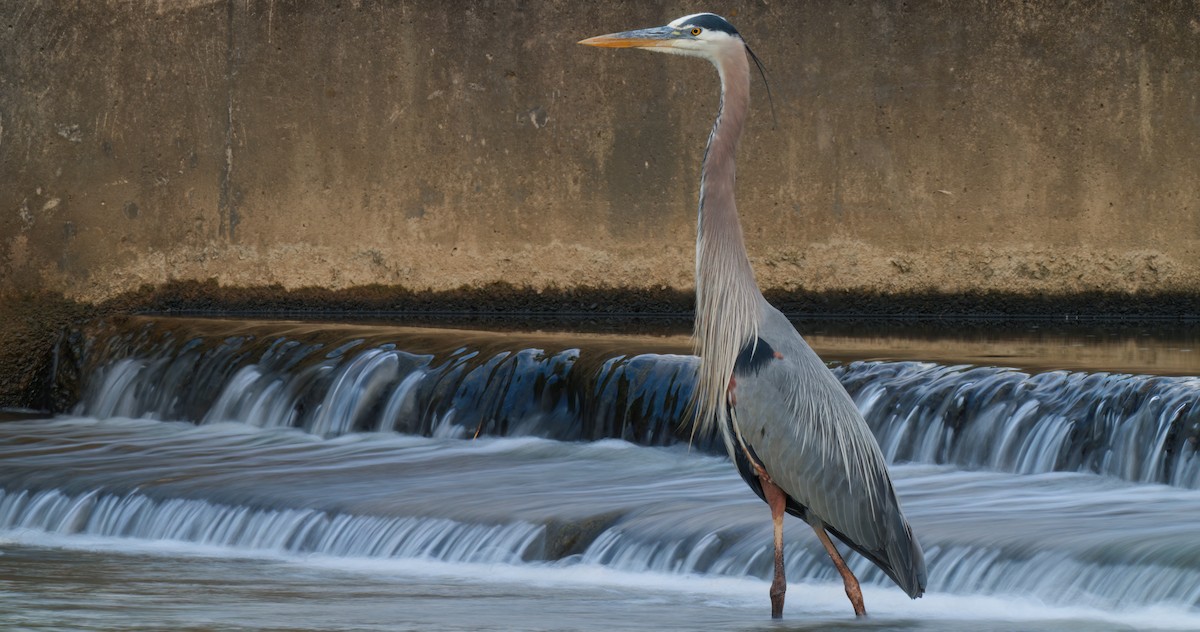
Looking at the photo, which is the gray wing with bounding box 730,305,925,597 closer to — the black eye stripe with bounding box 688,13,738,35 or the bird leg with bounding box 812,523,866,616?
the bird leg with bounding box 812,523,866,616

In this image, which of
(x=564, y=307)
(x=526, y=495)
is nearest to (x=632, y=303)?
(x=564, y=307)

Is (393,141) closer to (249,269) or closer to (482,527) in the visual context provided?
(249,269)

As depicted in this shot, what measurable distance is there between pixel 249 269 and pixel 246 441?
2.95m

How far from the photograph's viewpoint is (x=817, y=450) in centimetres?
399

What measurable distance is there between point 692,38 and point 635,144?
19.6ft

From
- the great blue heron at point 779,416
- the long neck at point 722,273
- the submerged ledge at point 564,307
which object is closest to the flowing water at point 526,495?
the great blue heron at point 779,416

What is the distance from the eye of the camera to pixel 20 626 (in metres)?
4.11

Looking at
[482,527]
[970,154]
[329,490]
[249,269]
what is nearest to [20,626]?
[482,527]

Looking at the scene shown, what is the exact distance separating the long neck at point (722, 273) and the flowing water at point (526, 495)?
24.9 inches

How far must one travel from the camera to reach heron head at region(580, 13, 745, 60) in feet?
14.0

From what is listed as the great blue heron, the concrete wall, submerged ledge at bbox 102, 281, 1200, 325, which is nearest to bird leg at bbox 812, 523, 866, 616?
the great blue heron

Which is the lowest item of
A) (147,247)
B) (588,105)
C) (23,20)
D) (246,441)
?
(246,441)

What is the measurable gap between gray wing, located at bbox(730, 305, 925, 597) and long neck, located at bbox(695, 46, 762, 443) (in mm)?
54

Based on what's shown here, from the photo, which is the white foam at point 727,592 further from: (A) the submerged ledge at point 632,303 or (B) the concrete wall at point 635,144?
(B) the concrete wall at point 635,144
